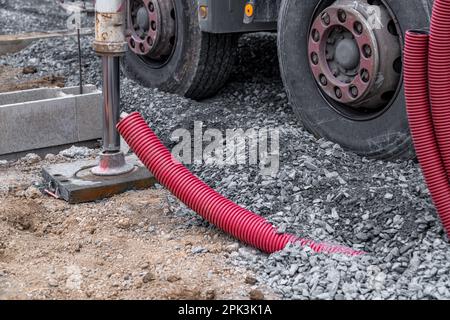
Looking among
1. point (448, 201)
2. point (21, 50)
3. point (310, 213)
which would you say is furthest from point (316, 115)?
point (21, 50)

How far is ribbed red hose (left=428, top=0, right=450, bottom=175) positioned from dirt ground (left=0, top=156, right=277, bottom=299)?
1.23 metres

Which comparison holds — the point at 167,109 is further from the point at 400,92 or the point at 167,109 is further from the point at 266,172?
the point at 400,92

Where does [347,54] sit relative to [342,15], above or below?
below

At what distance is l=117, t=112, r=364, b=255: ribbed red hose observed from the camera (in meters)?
4.13

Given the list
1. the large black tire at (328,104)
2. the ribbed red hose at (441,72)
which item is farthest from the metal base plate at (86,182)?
the ribbed red hose at (441,72)

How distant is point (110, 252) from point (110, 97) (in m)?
1.22

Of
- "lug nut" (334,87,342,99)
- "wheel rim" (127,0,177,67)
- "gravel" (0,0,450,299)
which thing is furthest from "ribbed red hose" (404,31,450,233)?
"wheel rim" (127,0,177,67)

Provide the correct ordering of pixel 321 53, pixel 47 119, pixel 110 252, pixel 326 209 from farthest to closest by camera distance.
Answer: pixel 47 119 < pixel 321 53 < pixel 326 209 < pixel 110 252

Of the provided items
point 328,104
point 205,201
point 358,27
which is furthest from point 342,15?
point 205,201

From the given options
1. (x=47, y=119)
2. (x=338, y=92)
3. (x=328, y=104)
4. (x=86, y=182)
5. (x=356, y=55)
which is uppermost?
(x=356, y=55)

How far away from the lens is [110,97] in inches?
198

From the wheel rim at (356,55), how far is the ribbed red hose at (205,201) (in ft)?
3.74

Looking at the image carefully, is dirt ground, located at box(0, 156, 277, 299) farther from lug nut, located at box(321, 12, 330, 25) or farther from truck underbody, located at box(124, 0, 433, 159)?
lug nut, located at box(321, 12, 330, 25)

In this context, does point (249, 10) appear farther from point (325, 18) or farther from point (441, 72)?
point (441, 72)
